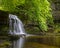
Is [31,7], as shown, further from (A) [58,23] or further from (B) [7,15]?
(A) [58,23]

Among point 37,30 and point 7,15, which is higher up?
point 7,15

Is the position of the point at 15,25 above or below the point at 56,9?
below

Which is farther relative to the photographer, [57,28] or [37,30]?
[57,28]

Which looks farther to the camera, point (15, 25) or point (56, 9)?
point (56, 9)

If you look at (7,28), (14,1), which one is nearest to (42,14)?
(14,1)

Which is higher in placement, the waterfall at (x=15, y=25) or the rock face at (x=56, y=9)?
the rock face at (x=56, y=9)

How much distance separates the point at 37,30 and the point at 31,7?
30.4 feet

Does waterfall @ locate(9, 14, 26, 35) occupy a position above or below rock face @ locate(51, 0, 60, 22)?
below

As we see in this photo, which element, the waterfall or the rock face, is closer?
the waterfall

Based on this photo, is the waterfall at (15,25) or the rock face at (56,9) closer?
the waterfall at (15,25)

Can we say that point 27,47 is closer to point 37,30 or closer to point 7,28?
point 7,28

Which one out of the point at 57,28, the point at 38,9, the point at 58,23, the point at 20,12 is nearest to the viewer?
the point at 38,9

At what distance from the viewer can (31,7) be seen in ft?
41.8

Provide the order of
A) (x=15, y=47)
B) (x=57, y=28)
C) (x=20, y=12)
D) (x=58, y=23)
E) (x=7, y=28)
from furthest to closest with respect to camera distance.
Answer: (x=58, y=23)
(x=57, y=28)
(x=20, y=12)
(x=7, y=28)
(x=15, y=47)
